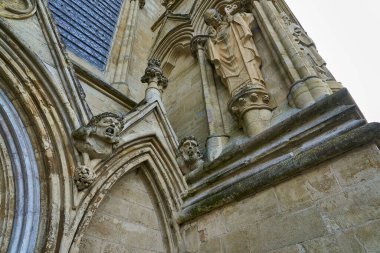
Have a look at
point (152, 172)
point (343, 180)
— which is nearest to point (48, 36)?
point (152, 172)

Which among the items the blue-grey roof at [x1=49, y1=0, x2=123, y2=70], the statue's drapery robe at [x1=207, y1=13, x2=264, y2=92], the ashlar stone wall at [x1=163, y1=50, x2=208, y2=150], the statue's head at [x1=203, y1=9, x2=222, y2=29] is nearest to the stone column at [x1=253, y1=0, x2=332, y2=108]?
the statue's drapery robe at [x1=207, y1=13, x2=264, y2=92]

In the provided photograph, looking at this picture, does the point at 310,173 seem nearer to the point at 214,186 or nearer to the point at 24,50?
the point at 214,186

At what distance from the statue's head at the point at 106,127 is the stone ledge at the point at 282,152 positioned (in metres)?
1.08

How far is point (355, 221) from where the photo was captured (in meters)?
1.88

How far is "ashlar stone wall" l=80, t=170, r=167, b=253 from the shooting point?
2541 mm

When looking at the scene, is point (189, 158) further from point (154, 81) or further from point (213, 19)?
point (213, 19)

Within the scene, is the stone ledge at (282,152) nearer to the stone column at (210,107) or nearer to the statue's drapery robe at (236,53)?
the stone column at (210,107)

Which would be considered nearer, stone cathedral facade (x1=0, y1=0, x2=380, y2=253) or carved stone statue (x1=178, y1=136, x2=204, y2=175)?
stone cathedral facade (x1=0, y1=0, x2=380, y2=253)

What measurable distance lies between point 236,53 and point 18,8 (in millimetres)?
2861

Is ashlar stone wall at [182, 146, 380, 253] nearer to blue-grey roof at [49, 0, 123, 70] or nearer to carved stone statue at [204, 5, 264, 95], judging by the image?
carved stone statue at [204, 5, 264, 95]

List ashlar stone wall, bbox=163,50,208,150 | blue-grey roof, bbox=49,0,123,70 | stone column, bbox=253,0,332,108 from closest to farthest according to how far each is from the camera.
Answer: stone column, bbox=253,0,332,108, ashlar stone wall, bbox=163,50,208,150, blue-grey roof, bbox=49,0,123,70

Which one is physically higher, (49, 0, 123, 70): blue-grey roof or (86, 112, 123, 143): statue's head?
(49, 0, 123, 70): blue-grey roof

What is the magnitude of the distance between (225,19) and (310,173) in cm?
328

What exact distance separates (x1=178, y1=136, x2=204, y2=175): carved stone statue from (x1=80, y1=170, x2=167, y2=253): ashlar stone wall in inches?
20.2
